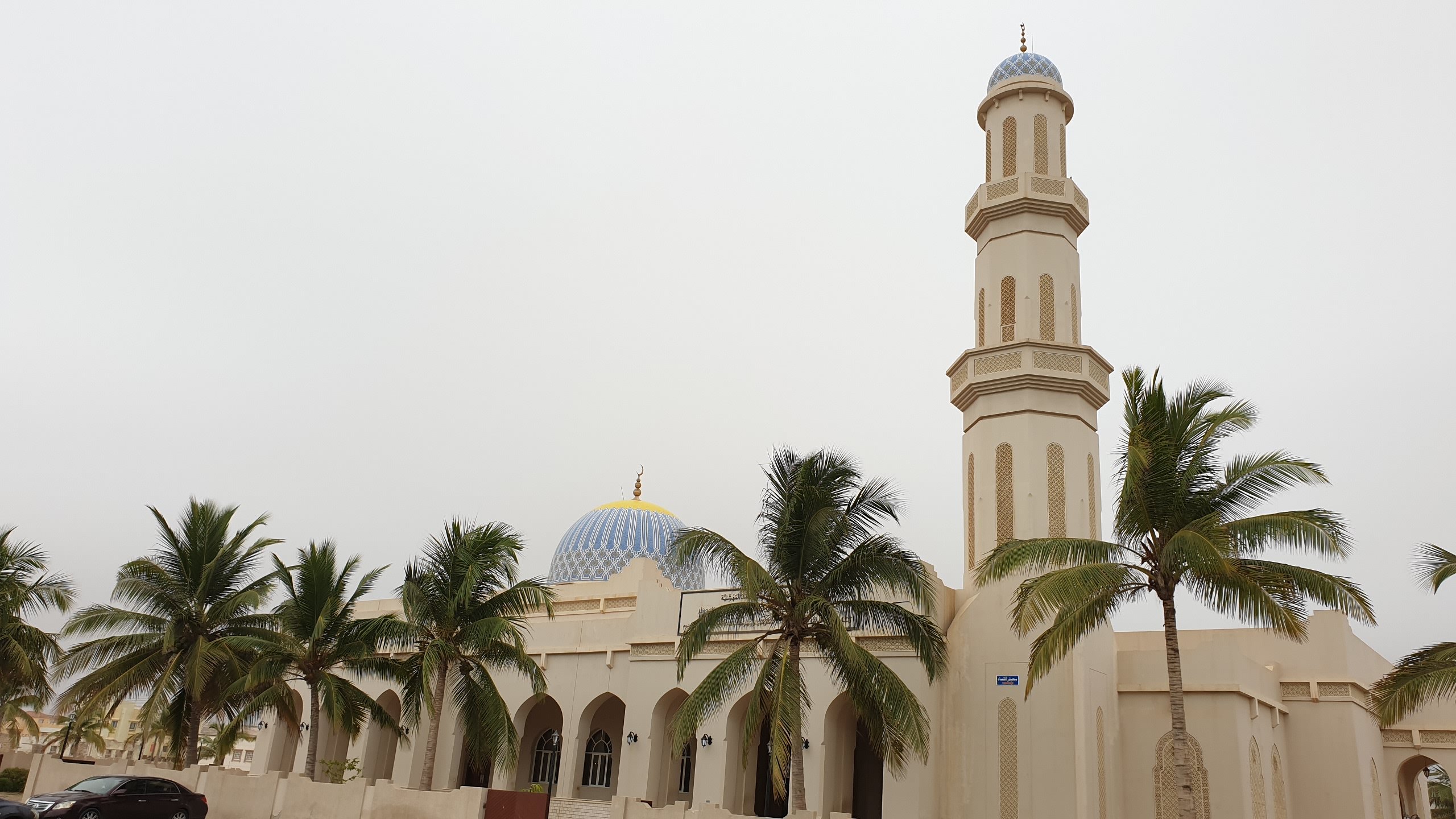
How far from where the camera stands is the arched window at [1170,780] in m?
20.1

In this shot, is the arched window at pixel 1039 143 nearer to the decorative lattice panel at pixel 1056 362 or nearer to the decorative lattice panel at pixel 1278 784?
the decorative lattice panel at pixel 1056 362

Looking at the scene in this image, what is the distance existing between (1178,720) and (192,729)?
2009 cm

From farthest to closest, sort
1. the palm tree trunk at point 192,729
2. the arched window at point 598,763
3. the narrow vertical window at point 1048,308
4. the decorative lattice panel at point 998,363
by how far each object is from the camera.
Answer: the arched window at point 598,763, the palm tree trunk at point 192,729, the narrow vertical window at point 1048,308, the decorative lattice panel at point 998,363

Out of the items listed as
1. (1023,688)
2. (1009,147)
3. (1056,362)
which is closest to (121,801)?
(1023,688)

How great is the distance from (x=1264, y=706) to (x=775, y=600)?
1126 centimetres

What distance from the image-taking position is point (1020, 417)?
Result: 21.7 m

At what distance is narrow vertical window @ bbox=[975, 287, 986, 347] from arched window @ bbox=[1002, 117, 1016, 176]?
272 centimetres

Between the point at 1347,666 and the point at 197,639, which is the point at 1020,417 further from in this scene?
the point at 197,639

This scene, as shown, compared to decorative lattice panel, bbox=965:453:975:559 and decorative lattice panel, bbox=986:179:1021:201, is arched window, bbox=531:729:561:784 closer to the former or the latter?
decorative lattice panel, bbox=965:453:975:559

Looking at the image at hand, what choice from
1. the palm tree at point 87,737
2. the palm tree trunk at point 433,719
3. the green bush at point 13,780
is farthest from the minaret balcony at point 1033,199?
the palm tree at point 87,737

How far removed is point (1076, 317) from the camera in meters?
23.0

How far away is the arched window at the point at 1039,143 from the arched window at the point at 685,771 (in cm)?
1553

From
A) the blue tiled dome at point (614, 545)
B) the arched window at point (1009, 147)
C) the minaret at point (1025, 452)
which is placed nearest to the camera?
the minaret at point (1025, 452)

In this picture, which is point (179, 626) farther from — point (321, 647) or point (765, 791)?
point (765, 791)
